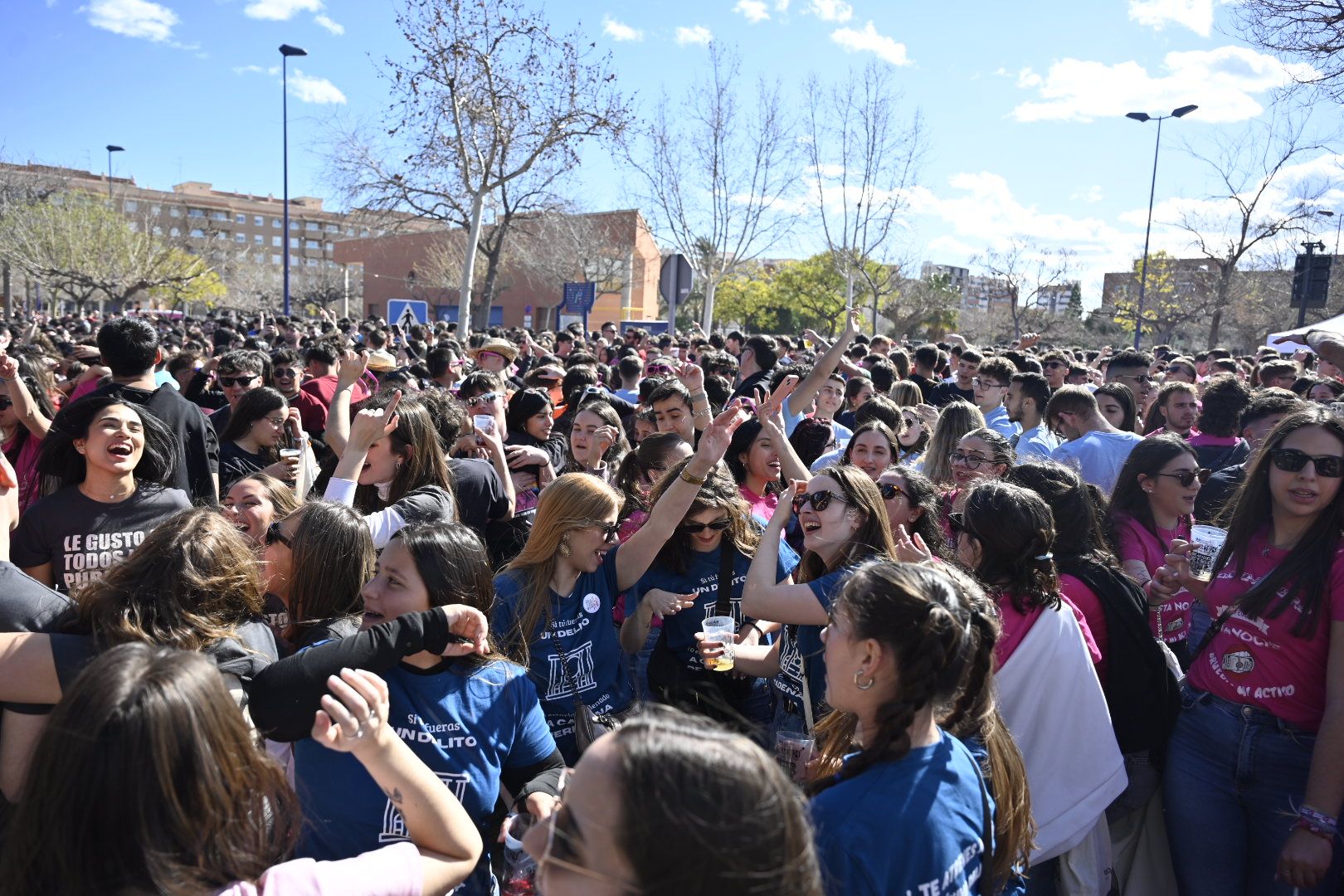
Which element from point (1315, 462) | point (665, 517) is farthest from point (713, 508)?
point (1315, 462)

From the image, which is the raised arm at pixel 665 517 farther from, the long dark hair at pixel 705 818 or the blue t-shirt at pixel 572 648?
the long dark hair at pixel 705 818

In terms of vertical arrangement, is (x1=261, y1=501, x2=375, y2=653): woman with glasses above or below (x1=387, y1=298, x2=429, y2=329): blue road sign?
below

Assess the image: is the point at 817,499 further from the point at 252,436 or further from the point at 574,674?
the point at 252,436

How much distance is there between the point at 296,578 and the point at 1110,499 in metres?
3.46

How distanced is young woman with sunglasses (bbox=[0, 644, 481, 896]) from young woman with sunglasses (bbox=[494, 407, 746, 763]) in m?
1.37

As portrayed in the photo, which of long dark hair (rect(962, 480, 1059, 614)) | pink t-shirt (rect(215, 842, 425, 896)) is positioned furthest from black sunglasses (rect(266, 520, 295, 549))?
long dark hair (rect(962, 480, 1059, 614))

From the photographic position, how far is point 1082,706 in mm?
2584

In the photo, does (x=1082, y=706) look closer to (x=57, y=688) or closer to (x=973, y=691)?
(x=973, y=691)

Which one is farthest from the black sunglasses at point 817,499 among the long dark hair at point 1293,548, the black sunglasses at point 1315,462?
the black sunglasses at point 1315,462

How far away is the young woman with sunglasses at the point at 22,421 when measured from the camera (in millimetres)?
4832

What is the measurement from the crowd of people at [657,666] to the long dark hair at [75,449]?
0.06ft

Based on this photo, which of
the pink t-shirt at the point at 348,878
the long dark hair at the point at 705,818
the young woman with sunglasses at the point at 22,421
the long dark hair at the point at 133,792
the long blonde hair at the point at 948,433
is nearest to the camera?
the long dark hair at the point at 705,818

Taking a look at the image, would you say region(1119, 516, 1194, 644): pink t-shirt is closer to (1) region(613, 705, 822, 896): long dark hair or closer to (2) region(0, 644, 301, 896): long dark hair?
(1) region(613, 705, 822, 896): long dark hair

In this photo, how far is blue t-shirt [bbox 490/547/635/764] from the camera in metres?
3.19
